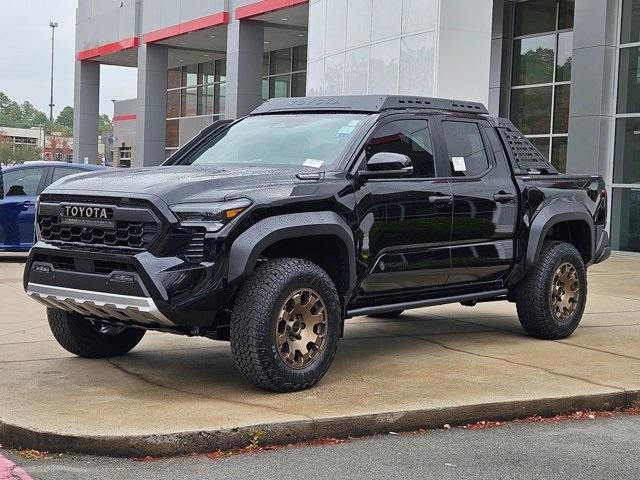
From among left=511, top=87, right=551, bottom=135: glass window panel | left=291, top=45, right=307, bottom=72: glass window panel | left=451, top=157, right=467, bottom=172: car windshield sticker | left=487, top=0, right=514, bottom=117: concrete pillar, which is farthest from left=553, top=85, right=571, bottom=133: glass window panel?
left=291, top=45, right=307, bottom=72: glass window panel

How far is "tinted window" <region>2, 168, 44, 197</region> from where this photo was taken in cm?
1539

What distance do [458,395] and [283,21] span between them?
95.4ft

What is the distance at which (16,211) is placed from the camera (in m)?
15.2

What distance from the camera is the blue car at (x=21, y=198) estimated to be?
15.2 m

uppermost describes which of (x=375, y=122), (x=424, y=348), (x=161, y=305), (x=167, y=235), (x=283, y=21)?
(x=283, y=21)

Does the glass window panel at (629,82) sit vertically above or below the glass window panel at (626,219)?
above

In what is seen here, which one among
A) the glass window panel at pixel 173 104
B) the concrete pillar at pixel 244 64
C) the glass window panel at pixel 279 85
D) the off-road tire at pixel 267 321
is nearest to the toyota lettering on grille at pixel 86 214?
the off-road tire at pixel 267 321

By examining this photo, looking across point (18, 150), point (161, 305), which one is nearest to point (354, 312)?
point (161, 305)

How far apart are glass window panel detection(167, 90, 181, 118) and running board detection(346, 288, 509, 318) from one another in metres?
41.6

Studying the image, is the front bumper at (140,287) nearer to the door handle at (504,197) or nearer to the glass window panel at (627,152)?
the door handle at (504,197)

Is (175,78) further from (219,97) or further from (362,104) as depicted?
(362,104)

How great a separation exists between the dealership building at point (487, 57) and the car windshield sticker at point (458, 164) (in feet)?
43.2

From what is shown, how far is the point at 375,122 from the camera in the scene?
730cm

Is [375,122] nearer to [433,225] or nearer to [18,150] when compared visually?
[433,225]
